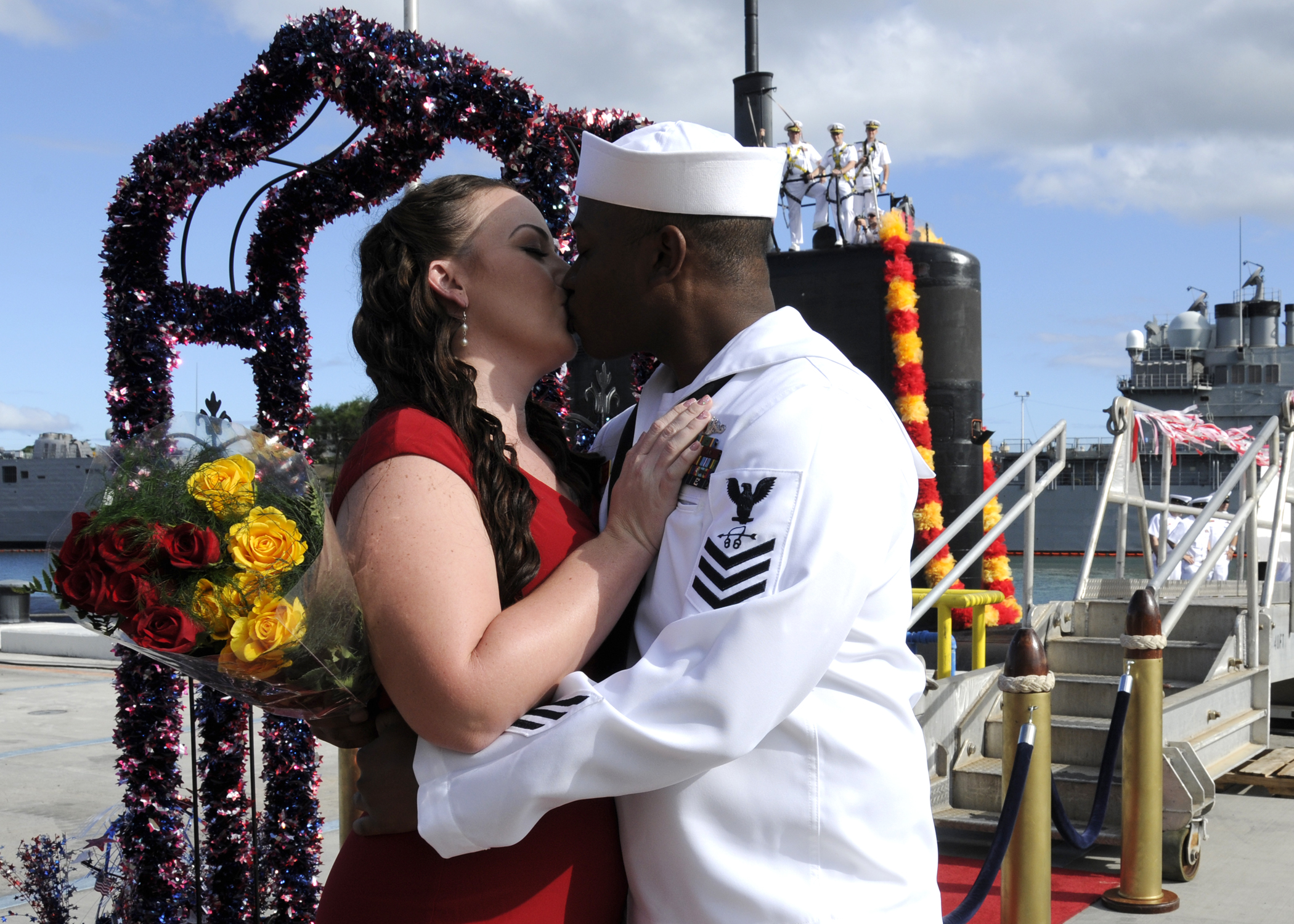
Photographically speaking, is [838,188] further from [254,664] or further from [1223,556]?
[254,664]

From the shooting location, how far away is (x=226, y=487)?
1.89 m

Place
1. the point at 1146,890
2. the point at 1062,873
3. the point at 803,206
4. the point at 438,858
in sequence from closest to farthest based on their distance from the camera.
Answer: the point at 438,858, the point at 1146,890, the point at 1062,873, the point at 803,206

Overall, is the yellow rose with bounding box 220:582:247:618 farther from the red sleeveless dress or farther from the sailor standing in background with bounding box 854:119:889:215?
the sailor standing in background with bounding box 854:119:889:215

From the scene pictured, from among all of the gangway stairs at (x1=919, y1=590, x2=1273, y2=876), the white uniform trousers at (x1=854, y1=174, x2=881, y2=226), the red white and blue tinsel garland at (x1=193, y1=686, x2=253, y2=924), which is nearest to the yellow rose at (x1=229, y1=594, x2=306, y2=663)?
the red white and blue tinsel garland at (x1=193, y1=686, x2=253, y2=924)

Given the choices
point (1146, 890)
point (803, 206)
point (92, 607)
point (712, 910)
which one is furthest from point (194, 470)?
point (803, 206)

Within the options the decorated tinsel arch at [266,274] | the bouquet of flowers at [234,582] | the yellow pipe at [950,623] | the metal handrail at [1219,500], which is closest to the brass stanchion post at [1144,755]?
the metal handrail at [1219,500]

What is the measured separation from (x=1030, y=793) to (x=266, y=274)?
333 cm

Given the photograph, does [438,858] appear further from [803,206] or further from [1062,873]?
[803,206]

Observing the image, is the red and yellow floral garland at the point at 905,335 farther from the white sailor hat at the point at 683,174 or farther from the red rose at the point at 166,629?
the red rose at the point at 166,629

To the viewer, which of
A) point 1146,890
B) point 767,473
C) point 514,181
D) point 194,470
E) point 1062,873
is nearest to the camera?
point 767,473

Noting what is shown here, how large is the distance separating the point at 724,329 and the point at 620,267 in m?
0.22

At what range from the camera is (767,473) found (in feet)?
5.74

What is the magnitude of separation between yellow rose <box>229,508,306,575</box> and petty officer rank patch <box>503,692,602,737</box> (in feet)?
1.39

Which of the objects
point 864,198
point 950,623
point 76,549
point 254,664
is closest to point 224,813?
point 76,549
